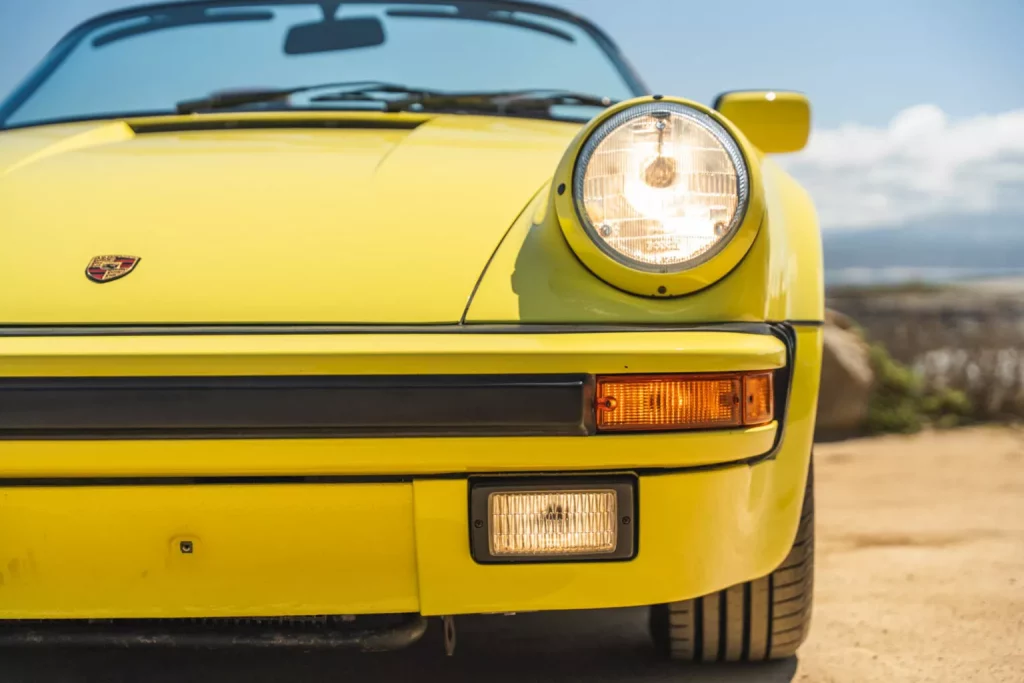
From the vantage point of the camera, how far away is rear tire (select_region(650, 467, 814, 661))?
6.10 ft

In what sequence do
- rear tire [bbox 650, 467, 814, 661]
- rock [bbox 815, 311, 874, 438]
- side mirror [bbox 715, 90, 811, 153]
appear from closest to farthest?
rear tire [bbox 650, 467, 814, 661]
side mirror [bbox 715, 90, 811, 153]
rock [bbox 815, 311, 874, 438]

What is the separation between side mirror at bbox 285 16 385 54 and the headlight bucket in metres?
1.26

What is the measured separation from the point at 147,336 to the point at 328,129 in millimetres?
792

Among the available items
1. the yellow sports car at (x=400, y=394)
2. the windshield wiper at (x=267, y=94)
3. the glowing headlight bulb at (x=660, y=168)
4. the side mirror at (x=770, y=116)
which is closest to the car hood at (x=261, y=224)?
the yellow sports car at (x=400, y=394)

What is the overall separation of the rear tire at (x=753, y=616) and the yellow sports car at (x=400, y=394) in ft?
0.70

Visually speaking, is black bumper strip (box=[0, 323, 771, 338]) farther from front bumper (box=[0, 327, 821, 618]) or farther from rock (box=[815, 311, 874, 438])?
rock (box=[815, 311, 874, 438])

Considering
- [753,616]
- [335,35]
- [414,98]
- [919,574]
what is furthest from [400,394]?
[919,574]

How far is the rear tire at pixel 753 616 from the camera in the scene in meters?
1.86

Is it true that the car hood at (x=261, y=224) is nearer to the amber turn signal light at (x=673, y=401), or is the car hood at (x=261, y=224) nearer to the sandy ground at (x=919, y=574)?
the amber turn signal light at (x=673, y=401)

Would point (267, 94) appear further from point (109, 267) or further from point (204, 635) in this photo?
point (204, 635)

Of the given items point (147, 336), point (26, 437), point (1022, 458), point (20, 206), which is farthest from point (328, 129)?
point (1022, 458)

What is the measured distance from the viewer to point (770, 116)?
233 cm

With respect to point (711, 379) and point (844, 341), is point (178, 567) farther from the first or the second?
point (844, 341)

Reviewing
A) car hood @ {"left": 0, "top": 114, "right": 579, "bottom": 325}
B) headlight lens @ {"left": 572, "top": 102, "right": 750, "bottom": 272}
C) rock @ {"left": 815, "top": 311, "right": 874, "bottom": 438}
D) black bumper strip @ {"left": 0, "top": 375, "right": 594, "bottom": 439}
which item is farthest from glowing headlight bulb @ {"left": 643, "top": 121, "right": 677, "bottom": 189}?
rock @ {"left": 815, "top": 311, "right": 874, "bottom": 438}
